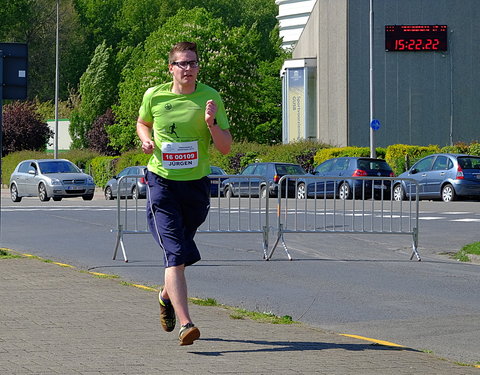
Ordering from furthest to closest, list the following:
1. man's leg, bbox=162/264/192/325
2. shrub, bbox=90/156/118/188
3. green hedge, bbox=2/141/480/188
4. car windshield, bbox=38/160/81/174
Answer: shrub, bbox=90/156/118/188, green hedge, bbox=2/141/480/188, car windshield, bbox=38/160/81/174, man's leg, bbox=162/264/192/325

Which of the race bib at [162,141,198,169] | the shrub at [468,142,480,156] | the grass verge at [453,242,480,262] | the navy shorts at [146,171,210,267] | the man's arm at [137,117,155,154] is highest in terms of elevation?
the shrub at [468,142,480,156]

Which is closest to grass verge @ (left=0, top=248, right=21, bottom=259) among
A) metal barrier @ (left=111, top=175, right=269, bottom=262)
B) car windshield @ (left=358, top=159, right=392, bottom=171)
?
metal barrier @ (left=111, top=175, right=269, bottom=262)

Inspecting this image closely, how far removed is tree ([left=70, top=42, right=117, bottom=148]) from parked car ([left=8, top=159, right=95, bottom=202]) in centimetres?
4616

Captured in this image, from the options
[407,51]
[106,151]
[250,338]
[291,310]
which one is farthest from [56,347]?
[106,151]

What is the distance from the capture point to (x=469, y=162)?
1324 inches

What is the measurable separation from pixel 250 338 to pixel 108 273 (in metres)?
5.59

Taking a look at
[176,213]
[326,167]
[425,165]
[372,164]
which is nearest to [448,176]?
[425,165]

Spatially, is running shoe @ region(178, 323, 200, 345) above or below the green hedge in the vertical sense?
below

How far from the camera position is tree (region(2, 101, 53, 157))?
70.5 metres

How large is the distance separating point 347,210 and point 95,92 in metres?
75.0

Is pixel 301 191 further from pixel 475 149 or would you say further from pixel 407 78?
pixel 407 78

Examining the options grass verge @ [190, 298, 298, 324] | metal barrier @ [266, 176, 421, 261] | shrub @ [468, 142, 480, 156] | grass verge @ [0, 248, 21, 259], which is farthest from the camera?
shrub @ [468, 142, 480, 156]

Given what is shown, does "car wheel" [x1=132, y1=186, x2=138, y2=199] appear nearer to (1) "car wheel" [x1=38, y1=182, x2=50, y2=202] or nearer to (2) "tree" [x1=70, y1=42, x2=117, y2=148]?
(1) "car wheel" [x1=38, y1=182, x2=50, y2=202]

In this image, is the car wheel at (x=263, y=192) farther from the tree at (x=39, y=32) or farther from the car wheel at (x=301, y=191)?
the tree at (x=39, y=32)
